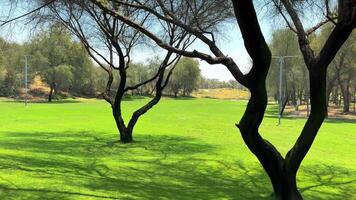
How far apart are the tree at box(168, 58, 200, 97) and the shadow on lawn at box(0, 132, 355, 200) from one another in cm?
9751

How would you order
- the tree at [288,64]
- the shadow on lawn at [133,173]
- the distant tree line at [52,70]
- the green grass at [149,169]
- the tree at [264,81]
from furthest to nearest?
the distant tree line at [52,70]
the tree at [288,64]
the green grass at [149,169]
the shadow on lawn at [133,173]
the tree at [264,81]

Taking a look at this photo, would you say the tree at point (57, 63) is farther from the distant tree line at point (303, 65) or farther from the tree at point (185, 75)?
the distant tree line at point (303, 65)

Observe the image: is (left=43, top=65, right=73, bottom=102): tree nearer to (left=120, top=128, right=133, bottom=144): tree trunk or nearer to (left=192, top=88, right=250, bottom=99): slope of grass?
(left=120, top=128, right=133, bottom=144): tree trunk

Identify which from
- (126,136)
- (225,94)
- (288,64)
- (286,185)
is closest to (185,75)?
(225,94)

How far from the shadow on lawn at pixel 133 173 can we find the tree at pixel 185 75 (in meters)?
97.5

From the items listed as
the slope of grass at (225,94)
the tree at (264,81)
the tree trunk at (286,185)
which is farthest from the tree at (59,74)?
the slope of grass at (225,94)

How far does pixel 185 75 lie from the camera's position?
118062mm

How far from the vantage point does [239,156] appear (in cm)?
1706

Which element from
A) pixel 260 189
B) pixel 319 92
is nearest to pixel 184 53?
pixel 319 92

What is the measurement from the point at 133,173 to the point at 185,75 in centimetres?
10580

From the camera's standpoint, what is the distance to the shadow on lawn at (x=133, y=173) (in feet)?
31.9

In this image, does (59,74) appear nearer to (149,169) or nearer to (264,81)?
(149,169)

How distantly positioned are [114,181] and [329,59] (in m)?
5.06

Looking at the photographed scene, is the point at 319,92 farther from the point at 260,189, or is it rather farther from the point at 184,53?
the point at 260,189
